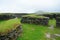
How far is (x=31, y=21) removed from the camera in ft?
90.5

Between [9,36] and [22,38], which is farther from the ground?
[9,36]

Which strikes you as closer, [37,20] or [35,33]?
[35,33]

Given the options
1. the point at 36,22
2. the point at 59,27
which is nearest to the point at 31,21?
the point at 36,22

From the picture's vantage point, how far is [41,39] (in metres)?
15.9

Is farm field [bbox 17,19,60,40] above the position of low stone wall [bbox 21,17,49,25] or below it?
below

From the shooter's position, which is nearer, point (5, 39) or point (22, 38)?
point (5, 39)

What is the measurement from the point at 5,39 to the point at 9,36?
708 millimetres

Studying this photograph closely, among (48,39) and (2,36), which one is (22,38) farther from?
(2,36)

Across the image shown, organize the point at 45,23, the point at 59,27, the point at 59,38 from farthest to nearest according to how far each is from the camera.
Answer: the point at 45,23 < the point at 59,27 < the point at 59,38

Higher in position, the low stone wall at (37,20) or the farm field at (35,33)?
the low stone wall at (37,20)

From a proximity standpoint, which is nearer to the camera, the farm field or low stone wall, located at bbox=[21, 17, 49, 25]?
the farm field

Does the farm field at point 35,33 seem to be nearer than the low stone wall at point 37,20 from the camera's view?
Yes

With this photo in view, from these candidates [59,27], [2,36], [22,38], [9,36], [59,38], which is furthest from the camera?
[59,27]

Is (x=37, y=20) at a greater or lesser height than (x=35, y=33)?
greater
